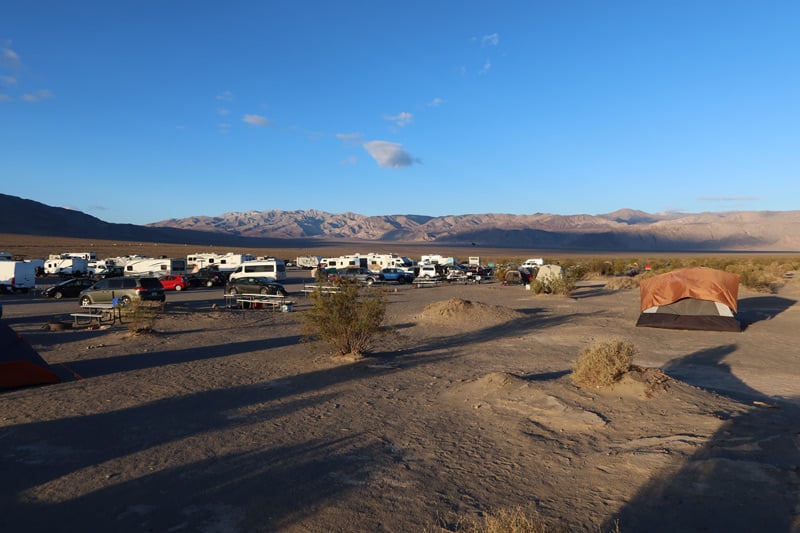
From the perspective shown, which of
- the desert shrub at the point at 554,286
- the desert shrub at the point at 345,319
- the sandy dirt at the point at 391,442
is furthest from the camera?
the desert shrub at the point at 554,286

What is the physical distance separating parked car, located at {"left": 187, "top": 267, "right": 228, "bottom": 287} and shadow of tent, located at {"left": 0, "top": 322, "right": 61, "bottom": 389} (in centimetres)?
2884

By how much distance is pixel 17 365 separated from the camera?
9.91 m

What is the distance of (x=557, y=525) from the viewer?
501 cm

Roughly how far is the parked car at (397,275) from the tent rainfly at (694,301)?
2569 centimetres

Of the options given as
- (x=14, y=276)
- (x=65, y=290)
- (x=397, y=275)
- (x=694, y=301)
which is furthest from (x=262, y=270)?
(x=694, y=301)

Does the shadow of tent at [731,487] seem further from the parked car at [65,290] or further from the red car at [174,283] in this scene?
the red car at [174,283]

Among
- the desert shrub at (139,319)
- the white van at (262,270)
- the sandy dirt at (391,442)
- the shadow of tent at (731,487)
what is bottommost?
the sandy dirt at (391,442)

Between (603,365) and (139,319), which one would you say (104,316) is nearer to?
(139,319)

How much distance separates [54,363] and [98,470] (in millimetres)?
7061

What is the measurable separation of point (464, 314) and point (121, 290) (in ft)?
46.7

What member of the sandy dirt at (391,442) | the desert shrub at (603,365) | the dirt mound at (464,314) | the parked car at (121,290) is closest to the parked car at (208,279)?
the parked car at (121,290)

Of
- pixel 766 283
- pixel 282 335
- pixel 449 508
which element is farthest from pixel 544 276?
pixel 449 508

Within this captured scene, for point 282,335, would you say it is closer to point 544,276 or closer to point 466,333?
point 466,333

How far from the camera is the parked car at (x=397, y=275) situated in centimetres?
4265
